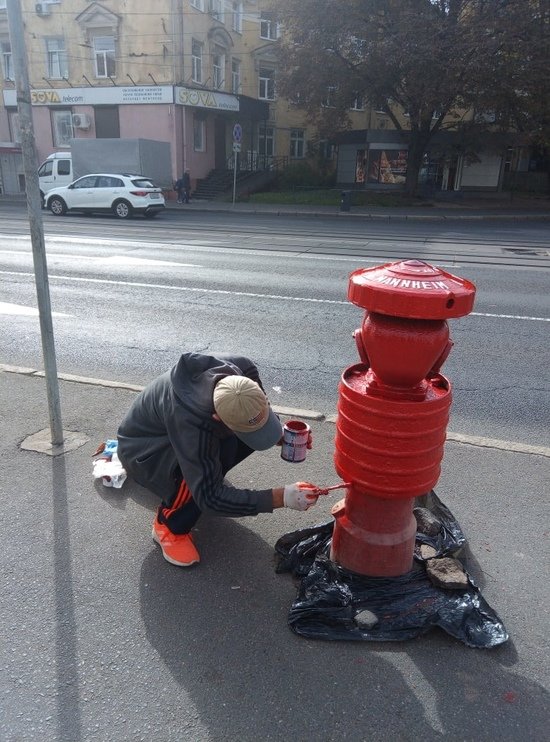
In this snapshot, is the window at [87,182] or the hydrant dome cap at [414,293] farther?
the window at [87,182]

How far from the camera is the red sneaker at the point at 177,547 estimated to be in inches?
113

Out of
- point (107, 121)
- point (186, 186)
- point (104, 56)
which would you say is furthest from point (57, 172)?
point (104, 56)

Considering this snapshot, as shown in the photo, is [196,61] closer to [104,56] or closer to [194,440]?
[104,56]

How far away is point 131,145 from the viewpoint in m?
26.4

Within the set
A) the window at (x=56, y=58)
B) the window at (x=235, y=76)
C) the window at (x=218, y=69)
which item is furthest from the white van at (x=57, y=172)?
the window at (x=235, y=76)

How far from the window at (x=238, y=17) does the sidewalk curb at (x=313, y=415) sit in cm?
3577

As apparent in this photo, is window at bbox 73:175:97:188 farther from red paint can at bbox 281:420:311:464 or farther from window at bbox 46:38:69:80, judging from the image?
red paint can at bbox 281:420:311:464

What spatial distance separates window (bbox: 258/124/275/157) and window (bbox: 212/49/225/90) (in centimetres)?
525

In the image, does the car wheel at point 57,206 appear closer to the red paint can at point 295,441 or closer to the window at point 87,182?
the window at point 87,182

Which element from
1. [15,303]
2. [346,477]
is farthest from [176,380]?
[15,303]

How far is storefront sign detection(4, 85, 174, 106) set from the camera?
28984 millimetres

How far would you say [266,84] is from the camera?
38125 millimetres

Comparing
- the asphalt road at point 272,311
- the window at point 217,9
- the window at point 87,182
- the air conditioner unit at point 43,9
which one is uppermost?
the window at point 217,9

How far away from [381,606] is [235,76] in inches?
1507
